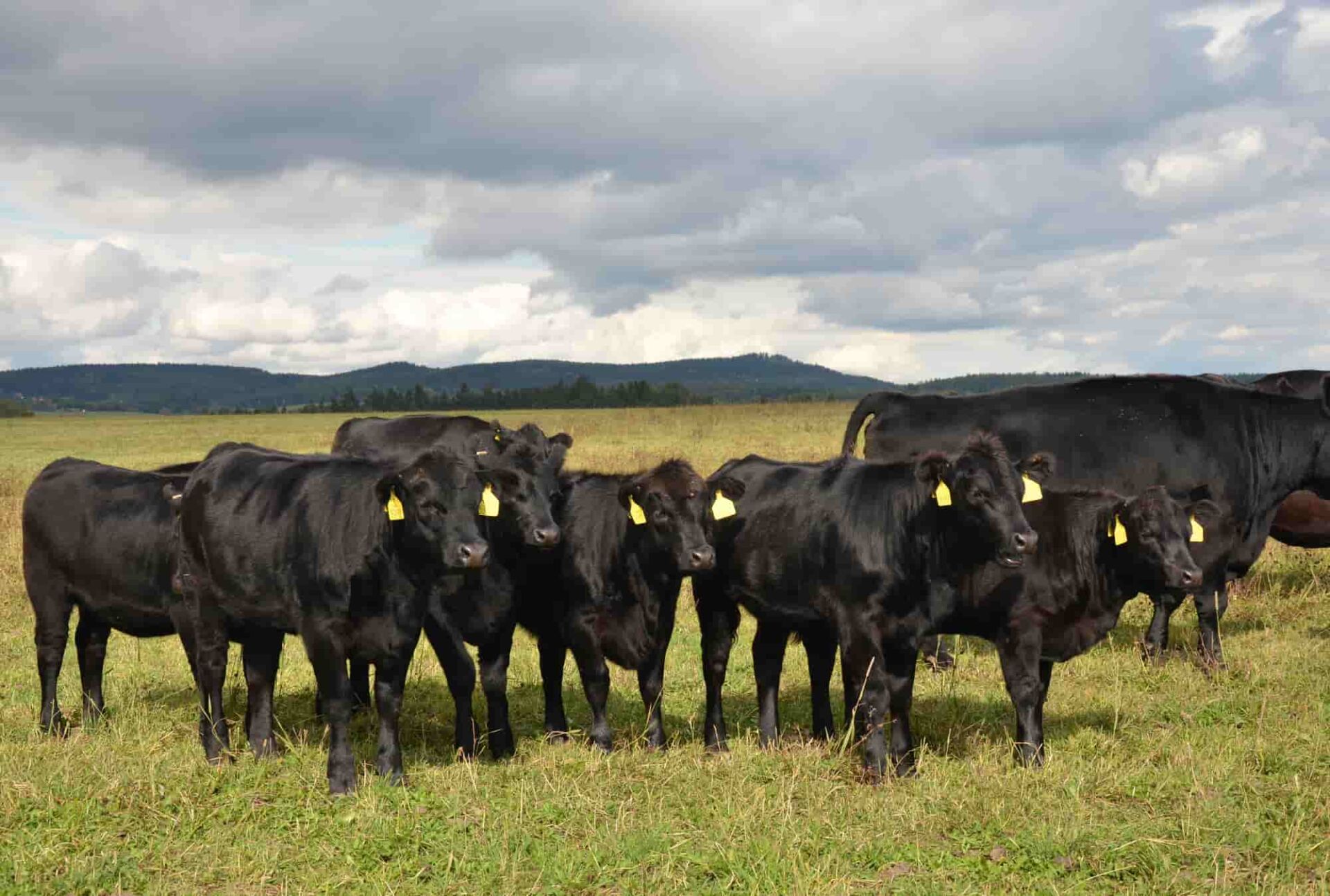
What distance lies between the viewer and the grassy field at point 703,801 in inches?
217

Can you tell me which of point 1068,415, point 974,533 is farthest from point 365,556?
point 1068,415

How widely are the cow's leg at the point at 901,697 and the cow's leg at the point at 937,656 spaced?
2560 mm

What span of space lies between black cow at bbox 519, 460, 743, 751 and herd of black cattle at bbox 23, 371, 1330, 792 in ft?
0.06

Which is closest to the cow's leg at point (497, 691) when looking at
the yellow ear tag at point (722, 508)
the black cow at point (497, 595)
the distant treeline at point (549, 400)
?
the black cow at point (497, 595)

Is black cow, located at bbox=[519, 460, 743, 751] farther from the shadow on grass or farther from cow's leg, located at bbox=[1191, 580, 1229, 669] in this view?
cow's leg, located at bbox=[1191, 580, 1229, 669]

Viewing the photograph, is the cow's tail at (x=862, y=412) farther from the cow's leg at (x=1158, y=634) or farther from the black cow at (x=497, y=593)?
the black cow at (x=497, y=593)

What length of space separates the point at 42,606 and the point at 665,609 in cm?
450

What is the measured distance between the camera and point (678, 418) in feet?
203

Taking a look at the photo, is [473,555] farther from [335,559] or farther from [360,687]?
[360,687]

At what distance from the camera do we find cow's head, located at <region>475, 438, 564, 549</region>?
7477 mm

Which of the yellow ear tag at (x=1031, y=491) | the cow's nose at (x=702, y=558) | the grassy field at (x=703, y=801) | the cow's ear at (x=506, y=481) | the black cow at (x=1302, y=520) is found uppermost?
the cow's ear at (x=506, y=481)

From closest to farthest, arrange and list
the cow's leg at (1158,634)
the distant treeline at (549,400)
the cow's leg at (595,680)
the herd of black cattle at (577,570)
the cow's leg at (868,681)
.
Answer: the herd of black cattle at (577,570) < the cow's leg at (868,681) < the cow's leg at (595,680) < the cow's leg at (1158,634) < the distant treeline at (549,400)

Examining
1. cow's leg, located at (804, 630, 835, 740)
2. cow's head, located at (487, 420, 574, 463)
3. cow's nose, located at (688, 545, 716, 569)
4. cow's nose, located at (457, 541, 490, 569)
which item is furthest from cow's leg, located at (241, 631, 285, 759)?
cow's leg, located at (804, 630, 835, 740)

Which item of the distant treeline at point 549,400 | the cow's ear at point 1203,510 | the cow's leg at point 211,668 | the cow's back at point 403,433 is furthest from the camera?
the distant treeline at point 549,400
